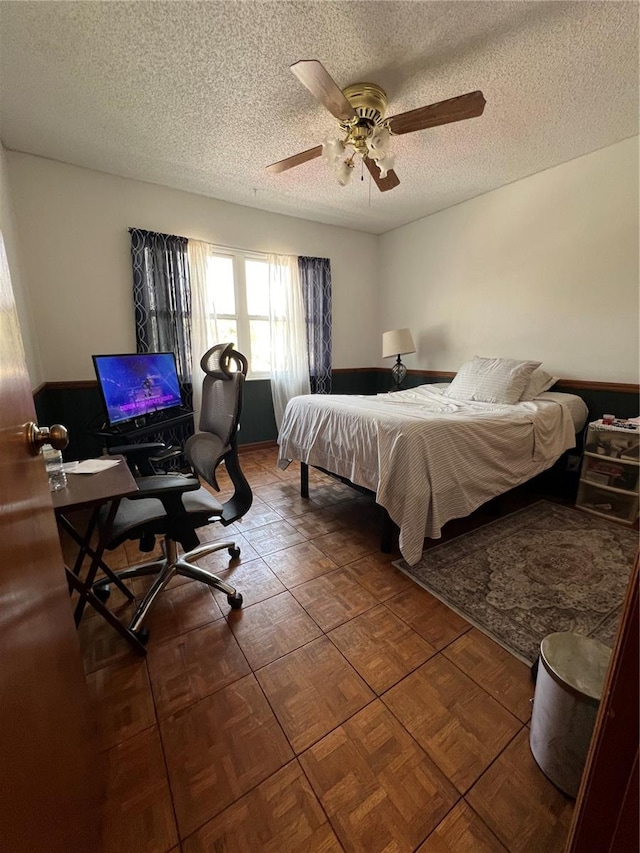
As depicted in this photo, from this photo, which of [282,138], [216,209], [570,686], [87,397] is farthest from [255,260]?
[570,686]

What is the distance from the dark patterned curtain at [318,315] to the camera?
399cm

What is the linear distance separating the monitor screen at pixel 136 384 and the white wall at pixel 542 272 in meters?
2.91

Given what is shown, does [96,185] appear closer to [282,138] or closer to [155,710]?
[282,138]

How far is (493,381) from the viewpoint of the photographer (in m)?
2.86

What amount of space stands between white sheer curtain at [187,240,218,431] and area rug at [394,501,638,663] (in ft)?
8.49

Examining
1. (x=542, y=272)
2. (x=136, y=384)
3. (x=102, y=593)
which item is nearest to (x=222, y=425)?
(x=102, y=593)

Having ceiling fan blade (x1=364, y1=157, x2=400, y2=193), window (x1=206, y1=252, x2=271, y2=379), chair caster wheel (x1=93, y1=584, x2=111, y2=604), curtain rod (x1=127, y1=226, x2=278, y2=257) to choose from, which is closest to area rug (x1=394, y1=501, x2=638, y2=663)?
chair caster wheel (x1=93, y1=584, x2=111, y2=604)

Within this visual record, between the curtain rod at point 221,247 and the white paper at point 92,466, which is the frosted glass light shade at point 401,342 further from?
the white paper at point 92,466

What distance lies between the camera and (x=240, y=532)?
228 centimetres

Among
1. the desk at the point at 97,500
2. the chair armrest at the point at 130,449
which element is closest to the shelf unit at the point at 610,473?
the desk at the point at 97,500

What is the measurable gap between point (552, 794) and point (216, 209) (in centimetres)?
437

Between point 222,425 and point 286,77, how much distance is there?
1885 mm

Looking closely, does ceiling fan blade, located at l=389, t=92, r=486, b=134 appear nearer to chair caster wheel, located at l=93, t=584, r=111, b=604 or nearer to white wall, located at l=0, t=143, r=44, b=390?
white wall, located at l=0, t=143, r=44, b=390

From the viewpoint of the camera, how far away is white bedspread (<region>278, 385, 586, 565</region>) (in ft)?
5.91
